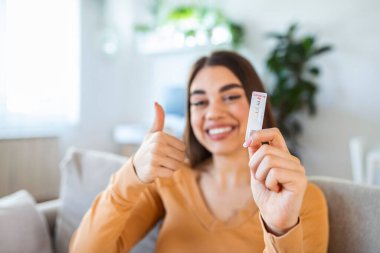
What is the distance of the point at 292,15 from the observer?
9.43 ft

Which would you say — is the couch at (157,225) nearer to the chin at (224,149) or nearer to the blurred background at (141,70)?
the chin at (224,149)

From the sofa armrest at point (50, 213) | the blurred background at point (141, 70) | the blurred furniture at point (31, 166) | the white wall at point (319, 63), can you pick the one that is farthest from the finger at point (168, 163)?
the blurred furniture at point (31, 166)

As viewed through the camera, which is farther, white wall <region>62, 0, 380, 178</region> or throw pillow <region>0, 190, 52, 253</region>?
white wall <region>62, 0, 380, 178</region>

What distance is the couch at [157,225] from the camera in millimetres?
787

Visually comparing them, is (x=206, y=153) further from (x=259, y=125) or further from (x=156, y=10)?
(x=156, y=10)

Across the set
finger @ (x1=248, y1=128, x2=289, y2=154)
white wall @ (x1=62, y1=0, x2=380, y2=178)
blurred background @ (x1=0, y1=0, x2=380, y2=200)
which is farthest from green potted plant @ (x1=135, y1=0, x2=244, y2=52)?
finger @ (x1=248, y1=128, x2=289, y2=154)

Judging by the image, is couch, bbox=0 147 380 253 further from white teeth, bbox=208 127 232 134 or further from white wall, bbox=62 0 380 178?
white wall, bbox=62 0 380 178

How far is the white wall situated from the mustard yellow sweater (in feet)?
6.98

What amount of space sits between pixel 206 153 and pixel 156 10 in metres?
2.99

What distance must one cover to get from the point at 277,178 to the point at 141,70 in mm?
3579

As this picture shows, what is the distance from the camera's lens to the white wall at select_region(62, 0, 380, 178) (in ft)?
8.43

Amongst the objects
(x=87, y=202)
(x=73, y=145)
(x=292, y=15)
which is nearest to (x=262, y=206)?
(x=87, y=202)

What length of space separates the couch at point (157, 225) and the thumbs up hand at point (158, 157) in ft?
1.26

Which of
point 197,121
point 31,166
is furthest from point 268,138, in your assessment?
point 31,166
